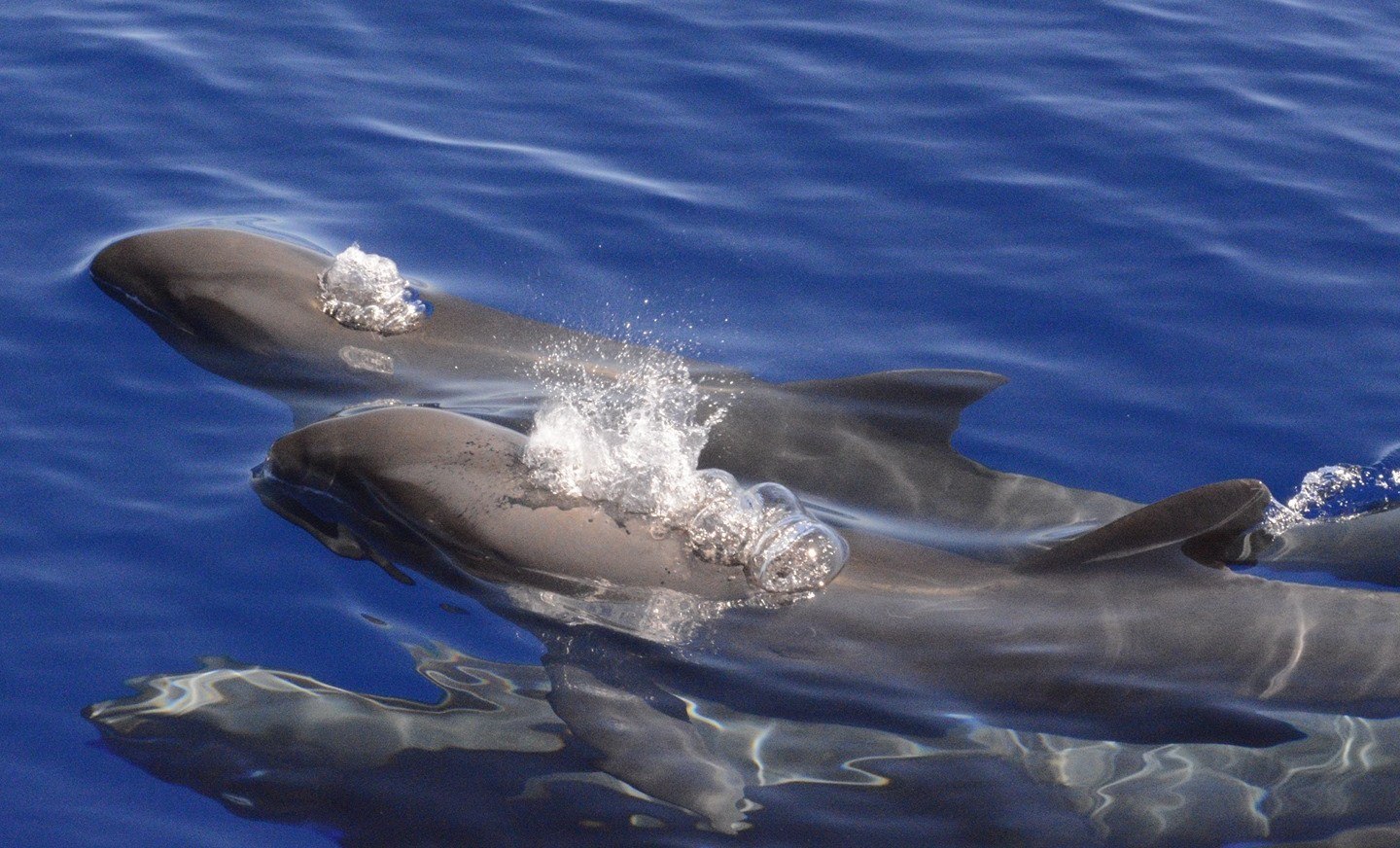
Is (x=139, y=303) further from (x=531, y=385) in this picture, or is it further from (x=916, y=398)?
(x=916, y=398)

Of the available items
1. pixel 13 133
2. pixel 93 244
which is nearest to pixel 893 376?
pixel 93 244

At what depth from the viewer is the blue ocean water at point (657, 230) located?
6719mm

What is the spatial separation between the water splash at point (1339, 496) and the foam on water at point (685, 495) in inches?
93.4

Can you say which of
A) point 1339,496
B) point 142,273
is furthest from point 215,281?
point 1339,496

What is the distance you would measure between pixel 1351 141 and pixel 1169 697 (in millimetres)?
6975

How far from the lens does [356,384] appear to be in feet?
27.2

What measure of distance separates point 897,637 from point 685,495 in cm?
109

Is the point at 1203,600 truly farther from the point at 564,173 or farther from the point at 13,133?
the point at 13,133

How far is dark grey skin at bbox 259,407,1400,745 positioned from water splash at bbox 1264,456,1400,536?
3.95ft

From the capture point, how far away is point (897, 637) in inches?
253

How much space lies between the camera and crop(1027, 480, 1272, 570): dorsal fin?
6.04 meters

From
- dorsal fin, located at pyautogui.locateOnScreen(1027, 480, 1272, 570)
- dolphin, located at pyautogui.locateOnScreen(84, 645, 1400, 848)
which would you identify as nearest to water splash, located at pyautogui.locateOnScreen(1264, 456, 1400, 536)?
dorsal fin, located at pyautogui.locateOnScreen(1027, 480, 1272, 570)

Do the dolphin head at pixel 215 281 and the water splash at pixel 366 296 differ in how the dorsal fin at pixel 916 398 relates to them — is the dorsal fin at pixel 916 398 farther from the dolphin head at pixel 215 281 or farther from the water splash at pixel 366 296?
the dolphin head at pixel 215 281

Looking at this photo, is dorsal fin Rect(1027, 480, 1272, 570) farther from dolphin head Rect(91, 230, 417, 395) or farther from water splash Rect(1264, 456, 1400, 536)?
dolphin head Rect(91, 230, 417, 395)
